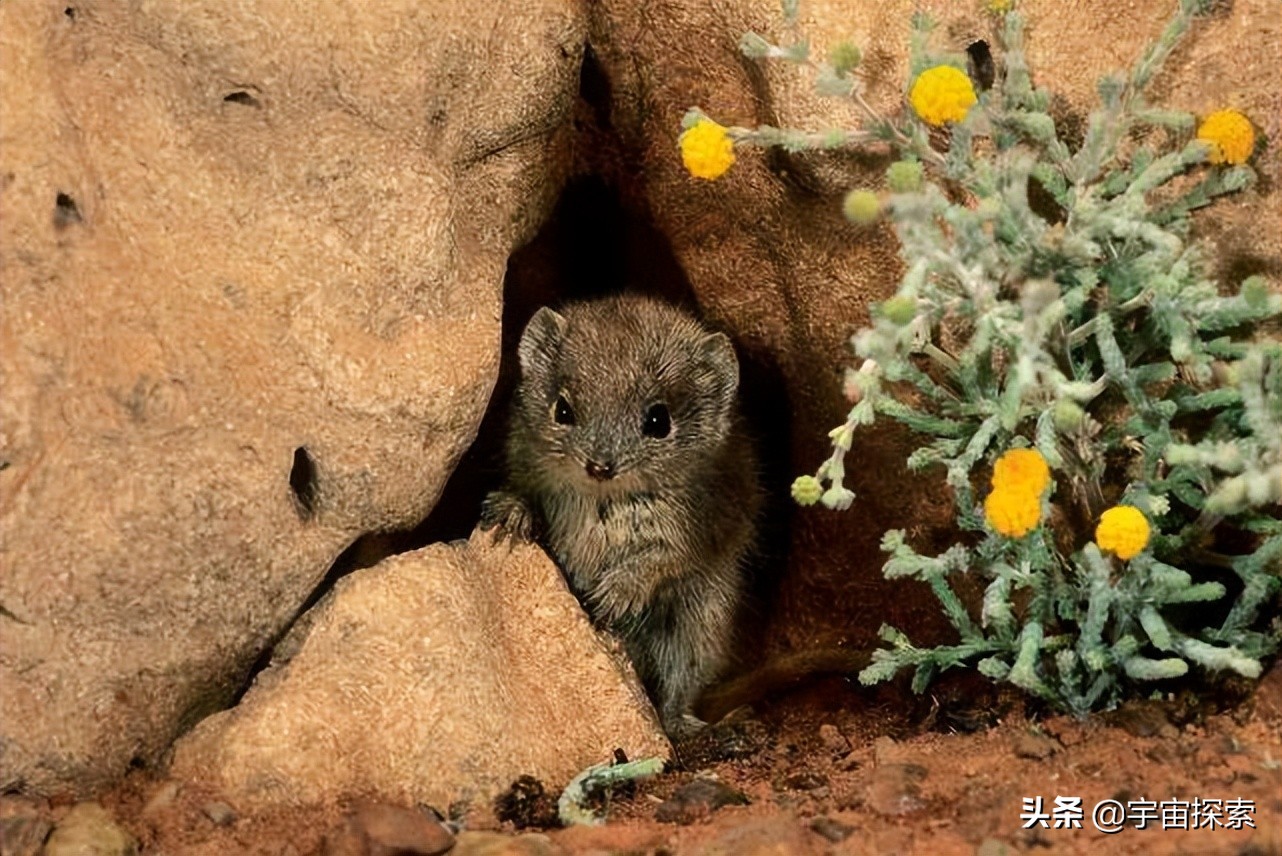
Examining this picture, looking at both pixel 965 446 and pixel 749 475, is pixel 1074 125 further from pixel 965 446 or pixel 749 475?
pixel 749 475

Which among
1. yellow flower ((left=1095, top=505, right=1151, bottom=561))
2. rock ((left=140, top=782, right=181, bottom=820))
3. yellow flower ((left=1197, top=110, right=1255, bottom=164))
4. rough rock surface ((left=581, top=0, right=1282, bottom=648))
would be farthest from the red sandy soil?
yellow flower ((left=1197, top=110, right=1255, bottom=164))

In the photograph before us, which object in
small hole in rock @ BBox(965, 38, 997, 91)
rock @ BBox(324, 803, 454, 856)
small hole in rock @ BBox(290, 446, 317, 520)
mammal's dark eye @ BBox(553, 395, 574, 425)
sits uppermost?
small hole in rock @ BBox(965, 38, 997, 91)

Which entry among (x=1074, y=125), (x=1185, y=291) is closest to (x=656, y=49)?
(x=1074, y=125)

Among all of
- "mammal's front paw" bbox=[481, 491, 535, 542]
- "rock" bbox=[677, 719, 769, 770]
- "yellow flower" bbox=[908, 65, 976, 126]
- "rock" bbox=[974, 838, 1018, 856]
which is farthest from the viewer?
"mammal's front paw" bbox=[481, 491, 535, 542]

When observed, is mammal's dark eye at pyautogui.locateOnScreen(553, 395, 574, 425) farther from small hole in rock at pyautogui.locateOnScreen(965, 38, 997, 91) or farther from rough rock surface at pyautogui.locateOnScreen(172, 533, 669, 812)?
small hole in rock at pyautogui.locateOnScreen(965, 38, 997, 91)

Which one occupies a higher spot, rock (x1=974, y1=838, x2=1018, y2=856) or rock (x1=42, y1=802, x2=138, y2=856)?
rock (x1=974, y1=838, x2=1018, y2=856)

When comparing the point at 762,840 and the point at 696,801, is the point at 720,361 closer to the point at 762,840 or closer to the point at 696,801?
the point at 696,801
